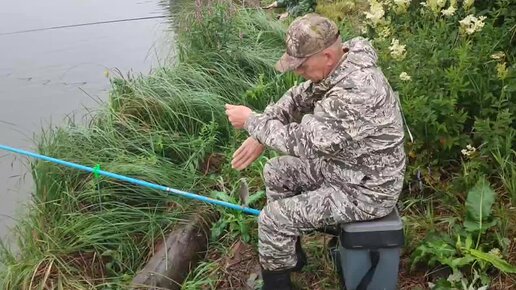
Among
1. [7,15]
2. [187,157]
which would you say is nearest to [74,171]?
[187,157]

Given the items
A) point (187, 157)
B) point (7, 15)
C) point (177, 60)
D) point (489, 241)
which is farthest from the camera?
point (7, 15)

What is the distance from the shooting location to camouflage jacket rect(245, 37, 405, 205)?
7.52 feet

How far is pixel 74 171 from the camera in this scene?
12.6 feet

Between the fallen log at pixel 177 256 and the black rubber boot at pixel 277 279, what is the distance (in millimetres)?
687

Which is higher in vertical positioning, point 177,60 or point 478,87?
point 478,87

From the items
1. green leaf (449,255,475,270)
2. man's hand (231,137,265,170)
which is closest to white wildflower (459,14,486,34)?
green leaf (449,255,475,270)

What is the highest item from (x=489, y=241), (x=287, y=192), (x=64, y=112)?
(x=287, y=192)

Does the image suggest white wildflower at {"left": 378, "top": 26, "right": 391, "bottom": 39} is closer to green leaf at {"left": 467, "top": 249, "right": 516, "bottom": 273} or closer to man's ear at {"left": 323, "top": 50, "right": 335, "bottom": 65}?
man's ear at {"left": 323, "top": 50, "right": 335, "bottom": 65}

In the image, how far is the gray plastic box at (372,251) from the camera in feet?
7.97

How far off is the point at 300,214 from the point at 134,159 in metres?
1.79

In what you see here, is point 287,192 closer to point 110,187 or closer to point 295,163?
point 295,163

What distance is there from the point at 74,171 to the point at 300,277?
1.74m

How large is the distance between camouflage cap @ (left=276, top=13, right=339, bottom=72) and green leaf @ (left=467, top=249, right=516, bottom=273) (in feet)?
3.86

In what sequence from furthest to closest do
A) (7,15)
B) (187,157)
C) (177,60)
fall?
(7,15) < (177,60) < (187,157)
